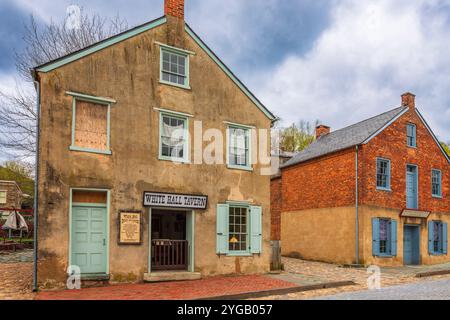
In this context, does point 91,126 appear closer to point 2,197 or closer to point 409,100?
point 409,100

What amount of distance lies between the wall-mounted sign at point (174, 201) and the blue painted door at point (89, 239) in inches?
58.1

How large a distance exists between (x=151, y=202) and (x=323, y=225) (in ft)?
37.3

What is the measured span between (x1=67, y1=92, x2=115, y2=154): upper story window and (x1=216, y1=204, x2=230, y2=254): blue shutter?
4.43 meters

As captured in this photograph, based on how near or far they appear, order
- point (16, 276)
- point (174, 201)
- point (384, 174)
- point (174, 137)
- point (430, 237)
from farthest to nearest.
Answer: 1. point (430, 237)
2. point (384, 174)
3. point (174, 137)
4. point (174, 201)
5. point (16, 276)

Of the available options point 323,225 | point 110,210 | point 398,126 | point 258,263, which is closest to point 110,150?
point 110,210

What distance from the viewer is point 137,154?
13148 mm

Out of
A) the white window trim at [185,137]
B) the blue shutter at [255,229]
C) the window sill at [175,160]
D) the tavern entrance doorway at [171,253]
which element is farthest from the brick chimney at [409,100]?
the tavern entrance doorway at [171,253]

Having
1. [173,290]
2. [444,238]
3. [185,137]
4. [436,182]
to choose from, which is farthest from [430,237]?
[173,290]

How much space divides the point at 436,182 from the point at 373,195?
594 centimetres

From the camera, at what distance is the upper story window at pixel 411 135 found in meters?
22.1

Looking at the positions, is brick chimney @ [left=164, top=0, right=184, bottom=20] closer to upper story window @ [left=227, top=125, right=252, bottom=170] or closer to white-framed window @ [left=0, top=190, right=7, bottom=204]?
upper story window @ [left=227, top=125, right=252, bottom=170]

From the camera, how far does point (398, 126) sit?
2156 cm

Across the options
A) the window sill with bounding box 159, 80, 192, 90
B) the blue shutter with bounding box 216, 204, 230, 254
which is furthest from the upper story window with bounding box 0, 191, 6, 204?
the blue shutter with bounding box 216, 204, 230, 254

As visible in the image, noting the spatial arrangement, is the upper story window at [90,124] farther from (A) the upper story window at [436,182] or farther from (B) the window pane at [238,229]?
(A) the upper story window at [436,182]
